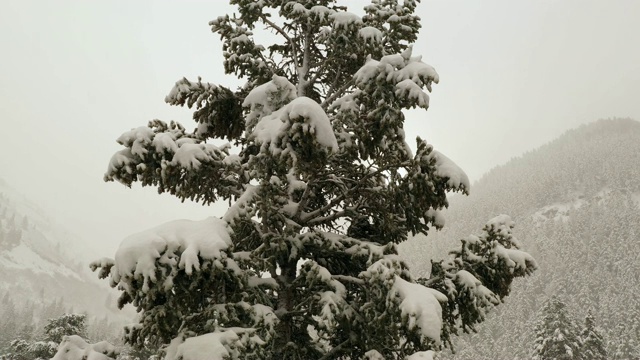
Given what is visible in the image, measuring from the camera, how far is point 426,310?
4.48 meters

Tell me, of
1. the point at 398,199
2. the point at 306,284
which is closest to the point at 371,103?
the point at 398,199

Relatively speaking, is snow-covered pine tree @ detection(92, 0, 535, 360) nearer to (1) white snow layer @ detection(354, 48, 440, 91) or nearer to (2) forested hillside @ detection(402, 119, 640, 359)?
(1) white snow layer @ detection(354, 48, 440, 91)

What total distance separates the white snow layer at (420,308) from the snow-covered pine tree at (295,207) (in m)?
0.01

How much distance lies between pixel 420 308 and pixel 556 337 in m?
33.2

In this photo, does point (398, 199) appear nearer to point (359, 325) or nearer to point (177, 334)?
point (359, 325)

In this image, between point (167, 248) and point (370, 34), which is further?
point (370, 34)

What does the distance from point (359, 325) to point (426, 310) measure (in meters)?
1.38

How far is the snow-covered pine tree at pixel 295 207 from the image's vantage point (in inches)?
175

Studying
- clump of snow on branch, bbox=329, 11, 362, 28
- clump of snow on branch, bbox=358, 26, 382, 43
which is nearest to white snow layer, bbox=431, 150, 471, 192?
clump of snow on branch, bbox=358, 26, 382, 43

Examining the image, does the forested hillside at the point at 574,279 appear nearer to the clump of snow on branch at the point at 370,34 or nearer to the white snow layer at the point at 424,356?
the clump of snow on branch at the point at 370,34

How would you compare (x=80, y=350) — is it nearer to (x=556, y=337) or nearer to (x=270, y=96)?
(x=270, y=96)

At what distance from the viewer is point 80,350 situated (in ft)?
17.7

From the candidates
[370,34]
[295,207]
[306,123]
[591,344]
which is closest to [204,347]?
[306,123]

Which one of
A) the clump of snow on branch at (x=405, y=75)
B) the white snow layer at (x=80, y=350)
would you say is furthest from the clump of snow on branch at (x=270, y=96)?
the white snow layer at (x=80, y=350)
